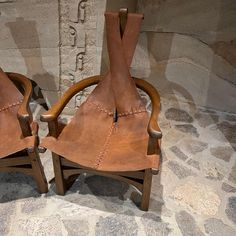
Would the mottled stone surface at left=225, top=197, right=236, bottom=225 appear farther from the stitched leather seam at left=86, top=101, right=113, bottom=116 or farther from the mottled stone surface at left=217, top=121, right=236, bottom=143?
the stitched leather seam at left=86, top=101, right=113, bottom=116

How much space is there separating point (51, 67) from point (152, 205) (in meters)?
1.39

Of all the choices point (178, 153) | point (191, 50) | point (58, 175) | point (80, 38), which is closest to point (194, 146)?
point (178, 153)

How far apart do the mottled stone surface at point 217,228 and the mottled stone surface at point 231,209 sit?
0.08 metres

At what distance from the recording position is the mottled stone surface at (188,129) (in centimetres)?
250

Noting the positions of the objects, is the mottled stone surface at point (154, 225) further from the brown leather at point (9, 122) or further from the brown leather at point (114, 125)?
the brown leather at point (9, 122)

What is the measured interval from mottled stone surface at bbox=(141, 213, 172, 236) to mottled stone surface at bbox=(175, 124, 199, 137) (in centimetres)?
95

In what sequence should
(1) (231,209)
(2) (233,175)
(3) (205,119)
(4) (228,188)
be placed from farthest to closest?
(3) (205,119) → (2) (233,175) → (4) (228,188) → (1) (231,209)

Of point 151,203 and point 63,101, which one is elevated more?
point 63,101

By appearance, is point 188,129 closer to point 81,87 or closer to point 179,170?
point 179,170

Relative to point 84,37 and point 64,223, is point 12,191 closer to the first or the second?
point 64,223

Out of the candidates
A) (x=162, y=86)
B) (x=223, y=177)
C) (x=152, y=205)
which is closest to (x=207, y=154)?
(x=223, y=177)

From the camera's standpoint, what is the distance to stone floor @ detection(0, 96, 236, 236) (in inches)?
67.9

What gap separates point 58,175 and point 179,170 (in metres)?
0.92

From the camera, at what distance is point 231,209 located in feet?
6.12
